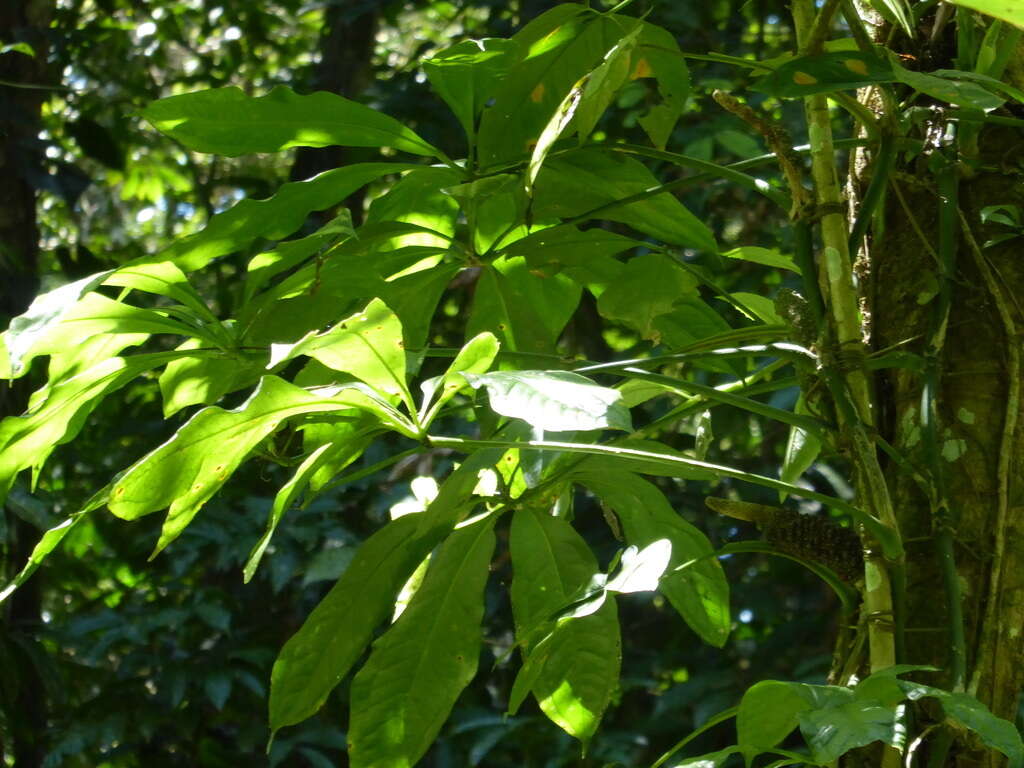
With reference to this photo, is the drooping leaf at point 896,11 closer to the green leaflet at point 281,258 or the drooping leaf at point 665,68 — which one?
the drooping leaf at point 665,68

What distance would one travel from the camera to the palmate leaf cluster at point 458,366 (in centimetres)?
47

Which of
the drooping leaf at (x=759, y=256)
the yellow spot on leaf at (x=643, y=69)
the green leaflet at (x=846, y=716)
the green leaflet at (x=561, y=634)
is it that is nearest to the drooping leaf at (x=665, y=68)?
the yellow spot on leaf at (x=643, y=69)

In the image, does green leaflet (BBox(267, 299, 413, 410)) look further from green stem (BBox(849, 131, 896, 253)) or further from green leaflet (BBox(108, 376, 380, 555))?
green stem (BBox(849, 131, 896, 253))

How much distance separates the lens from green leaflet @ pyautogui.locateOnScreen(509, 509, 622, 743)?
1.87ft

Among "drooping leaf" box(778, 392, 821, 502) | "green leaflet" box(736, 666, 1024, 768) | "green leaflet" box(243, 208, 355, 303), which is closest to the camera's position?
"green leaflet" box(736, 666, 1024, 768)

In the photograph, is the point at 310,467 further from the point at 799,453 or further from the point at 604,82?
the point at 799,453

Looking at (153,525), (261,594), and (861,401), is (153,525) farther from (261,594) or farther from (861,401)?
(861,401)

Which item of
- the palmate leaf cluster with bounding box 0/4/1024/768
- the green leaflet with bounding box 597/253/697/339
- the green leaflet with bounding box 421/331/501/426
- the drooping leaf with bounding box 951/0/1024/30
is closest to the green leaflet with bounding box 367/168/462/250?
the palmate leaf cluster with bounding box 0/4/1024/768

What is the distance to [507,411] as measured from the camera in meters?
0.41

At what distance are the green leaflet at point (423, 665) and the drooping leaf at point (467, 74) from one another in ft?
0.79

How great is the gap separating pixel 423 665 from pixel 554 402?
21cm

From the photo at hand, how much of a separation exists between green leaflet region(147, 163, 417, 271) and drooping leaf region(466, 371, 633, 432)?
0.79 ft

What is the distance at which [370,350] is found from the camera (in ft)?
1.54

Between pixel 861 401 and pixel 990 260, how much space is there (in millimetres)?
112
